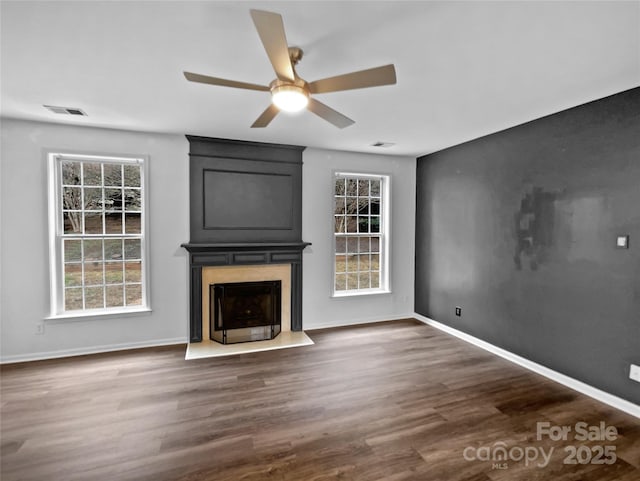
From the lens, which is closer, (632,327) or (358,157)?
(632,327)

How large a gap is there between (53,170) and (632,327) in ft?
18.9

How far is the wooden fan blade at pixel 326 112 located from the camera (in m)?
2.08

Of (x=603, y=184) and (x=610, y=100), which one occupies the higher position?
(x=610, y=100)

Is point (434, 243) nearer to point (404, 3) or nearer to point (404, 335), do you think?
point (404, 335)

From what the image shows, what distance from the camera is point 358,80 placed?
178 centimetres

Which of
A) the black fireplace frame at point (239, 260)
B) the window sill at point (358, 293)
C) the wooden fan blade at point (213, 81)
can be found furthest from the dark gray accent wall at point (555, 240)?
the wooden fan blade at point (213, 81)

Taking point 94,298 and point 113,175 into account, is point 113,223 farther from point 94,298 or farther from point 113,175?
point 94,298

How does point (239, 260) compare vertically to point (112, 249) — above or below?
below

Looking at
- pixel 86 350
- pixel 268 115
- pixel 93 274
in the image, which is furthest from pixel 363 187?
pixel 86 350

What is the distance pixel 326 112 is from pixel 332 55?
0.34m

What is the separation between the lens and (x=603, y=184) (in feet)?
8.87

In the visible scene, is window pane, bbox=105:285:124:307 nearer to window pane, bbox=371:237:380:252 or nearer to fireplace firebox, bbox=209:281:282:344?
fireplace firebox, bbox=209:281:282:344

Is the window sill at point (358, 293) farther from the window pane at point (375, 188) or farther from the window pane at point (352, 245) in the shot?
the window pane at point (375, 188)

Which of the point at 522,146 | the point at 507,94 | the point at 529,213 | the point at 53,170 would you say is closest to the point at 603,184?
the point at 529,213
